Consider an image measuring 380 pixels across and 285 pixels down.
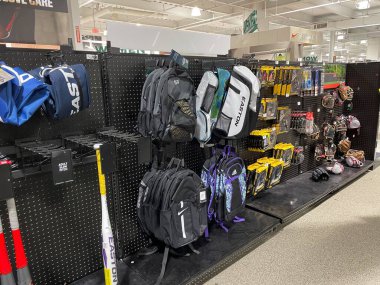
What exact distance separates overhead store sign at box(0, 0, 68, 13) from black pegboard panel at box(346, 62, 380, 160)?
14.3ft

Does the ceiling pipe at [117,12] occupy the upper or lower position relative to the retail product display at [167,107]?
upper

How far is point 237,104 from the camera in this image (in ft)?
8.00

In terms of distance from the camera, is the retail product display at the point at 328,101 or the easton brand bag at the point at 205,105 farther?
the retail product display at the point at 328,101

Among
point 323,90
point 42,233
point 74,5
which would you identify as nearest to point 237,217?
point 42,233

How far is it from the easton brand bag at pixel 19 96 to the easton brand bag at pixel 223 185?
1.50 meters

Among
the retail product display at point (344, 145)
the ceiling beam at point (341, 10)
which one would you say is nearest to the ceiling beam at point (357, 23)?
the ceiling beam at point (341, 10)

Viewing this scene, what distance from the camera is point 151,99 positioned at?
1911 millimetres

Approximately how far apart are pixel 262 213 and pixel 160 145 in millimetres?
1420

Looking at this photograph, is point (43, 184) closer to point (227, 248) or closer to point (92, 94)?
point (92, 94)

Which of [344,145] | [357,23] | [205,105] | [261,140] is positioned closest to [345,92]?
[344,145]

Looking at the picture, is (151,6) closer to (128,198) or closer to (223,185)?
(223,185)

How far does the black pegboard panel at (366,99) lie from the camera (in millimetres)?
4516

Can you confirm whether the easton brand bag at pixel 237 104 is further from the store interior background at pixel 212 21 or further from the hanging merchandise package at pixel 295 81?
the store interior background at pixel 212 21

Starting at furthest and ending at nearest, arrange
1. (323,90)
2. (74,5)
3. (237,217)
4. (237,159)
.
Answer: (323,90) < (74,5) < (237,217) < (237,159)
